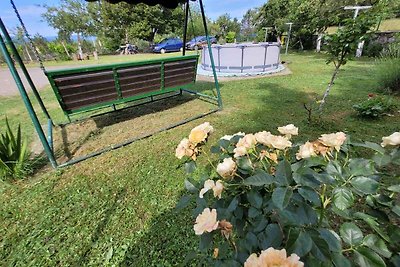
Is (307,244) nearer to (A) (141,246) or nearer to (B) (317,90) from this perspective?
(A) (141,246)

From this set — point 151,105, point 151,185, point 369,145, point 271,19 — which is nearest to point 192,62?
point 151,105

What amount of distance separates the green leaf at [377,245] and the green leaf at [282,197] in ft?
0.93

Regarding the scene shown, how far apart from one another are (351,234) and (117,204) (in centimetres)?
211

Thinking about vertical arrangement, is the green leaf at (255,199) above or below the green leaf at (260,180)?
→ below

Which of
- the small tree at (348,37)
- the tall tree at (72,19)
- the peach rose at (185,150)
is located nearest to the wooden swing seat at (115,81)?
the small tree at (348,37)

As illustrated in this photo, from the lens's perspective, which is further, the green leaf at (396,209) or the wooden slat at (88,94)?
the wooden slat at (88,94)

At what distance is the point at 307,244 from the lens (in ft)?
1.82

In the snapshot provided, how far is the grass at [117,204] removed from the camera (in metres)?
1.75

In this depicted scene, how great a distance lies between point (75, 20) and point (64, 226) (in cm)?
3273

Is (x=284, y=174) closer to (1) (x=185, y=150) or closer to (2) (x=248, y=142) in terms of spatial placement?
(2) (x=248, y=142)

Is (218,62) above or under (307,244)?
under

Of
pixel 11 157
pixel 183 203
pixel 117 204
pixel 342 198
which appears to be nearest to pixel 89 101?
pixel 11 157

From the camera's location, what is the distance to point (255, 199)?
2.42ft

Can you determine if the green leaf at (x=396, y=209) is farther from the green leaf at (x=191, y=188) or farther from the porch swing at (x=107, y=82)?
the porch swing at (x=107, y=82)
